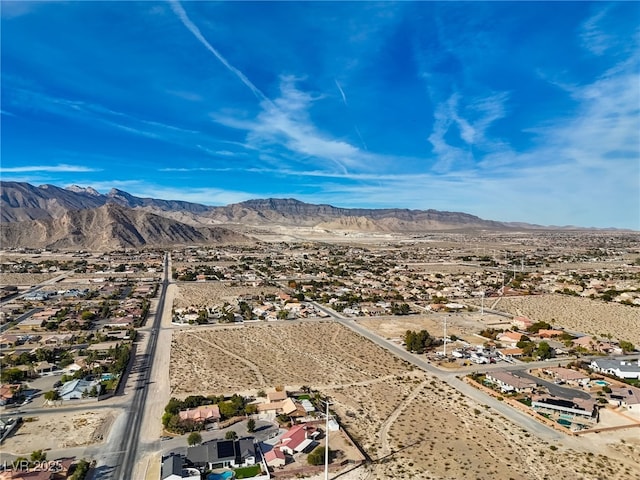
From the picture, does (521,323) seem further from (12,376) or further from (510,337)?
(12,376)

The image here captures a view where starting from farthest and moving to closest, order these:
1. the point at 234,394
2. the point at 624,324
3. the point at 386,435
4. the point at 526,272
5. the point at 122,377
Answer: the point at 526,272
the point at 624,324
the point at 122,377
the point at 234,394
the point at 386,435

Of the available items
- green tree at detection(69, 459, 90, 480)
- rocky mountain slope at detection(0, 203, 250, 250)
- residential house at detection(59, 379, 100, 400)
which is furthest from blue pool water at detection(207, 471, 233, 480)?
rocky mountain slope at detection(0, 203, 250, 250)

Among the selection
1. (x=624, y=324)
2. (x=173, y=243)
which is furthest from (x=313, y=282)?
(x=173, y=243)

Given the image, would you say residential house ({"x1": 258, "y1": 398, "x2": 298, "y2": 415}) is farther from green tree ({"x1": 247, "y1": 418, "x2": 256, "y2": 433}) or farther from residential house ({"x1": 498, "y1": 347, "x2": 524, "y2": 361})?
residential house ({"x1": 498, "y1": 347, "x2": 524, "y2": 361})

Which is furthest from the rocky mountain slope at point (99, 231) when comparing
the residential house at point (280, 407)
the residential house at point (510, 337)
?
the residential house at point (280, 407)

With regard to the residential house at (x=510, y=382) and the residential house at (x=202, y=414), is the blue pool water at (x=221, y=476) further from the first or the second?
the residential house at (x=510, y=382)

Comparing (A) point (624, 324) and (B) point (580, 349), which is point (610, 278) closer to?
(A) point (624, 324)
